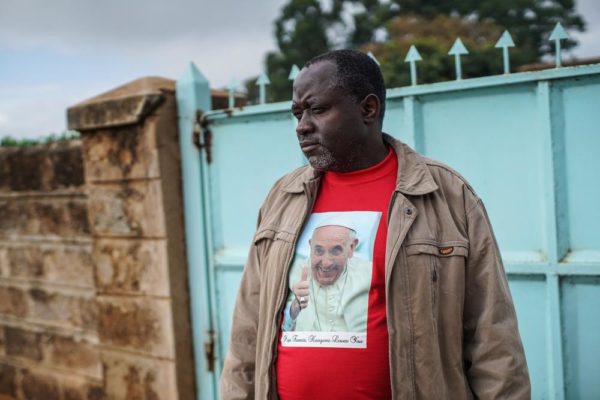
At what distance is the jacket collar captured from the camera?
180 cm

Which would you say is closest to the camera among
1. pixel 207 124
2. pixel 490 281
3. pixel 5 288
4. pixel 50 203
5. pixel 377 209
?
pixel 490 281

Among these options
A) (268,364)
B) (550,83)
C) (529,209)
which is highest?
(550,83)

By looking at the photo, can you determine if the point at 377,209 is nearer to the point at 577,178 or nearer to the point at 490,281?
the point at 490,281

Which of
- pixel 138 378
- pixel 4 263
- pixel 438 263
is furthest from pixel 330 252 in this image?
pixel 4 263

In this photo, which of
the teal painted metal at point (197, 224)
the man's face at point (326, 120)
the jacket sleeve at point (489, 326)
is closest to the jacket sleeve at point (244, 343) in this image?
the man's face at point (326, 120)

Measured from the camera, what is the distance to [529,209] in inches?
96.1

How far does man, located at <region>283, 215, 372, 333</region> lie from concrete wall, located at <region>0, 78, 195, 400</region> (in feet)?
5.24

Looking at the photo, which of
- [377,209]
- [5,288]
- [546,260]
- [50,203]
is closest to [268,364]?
[377,209]

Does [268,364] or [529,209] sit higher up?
[529,209]

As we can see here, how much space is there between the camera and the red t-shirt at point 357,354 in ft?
5.72

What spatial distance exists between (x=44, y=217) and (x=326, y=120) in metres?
3.07

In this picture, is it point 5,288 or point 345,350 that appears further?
point 5,288

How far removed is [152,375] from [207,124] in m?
1.42

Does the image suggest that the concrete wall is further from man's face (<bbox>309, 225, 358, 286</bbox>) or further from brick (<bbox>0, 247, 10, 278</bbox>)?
man's face (<bbox>309, 225, 358, 286</bbox>)
